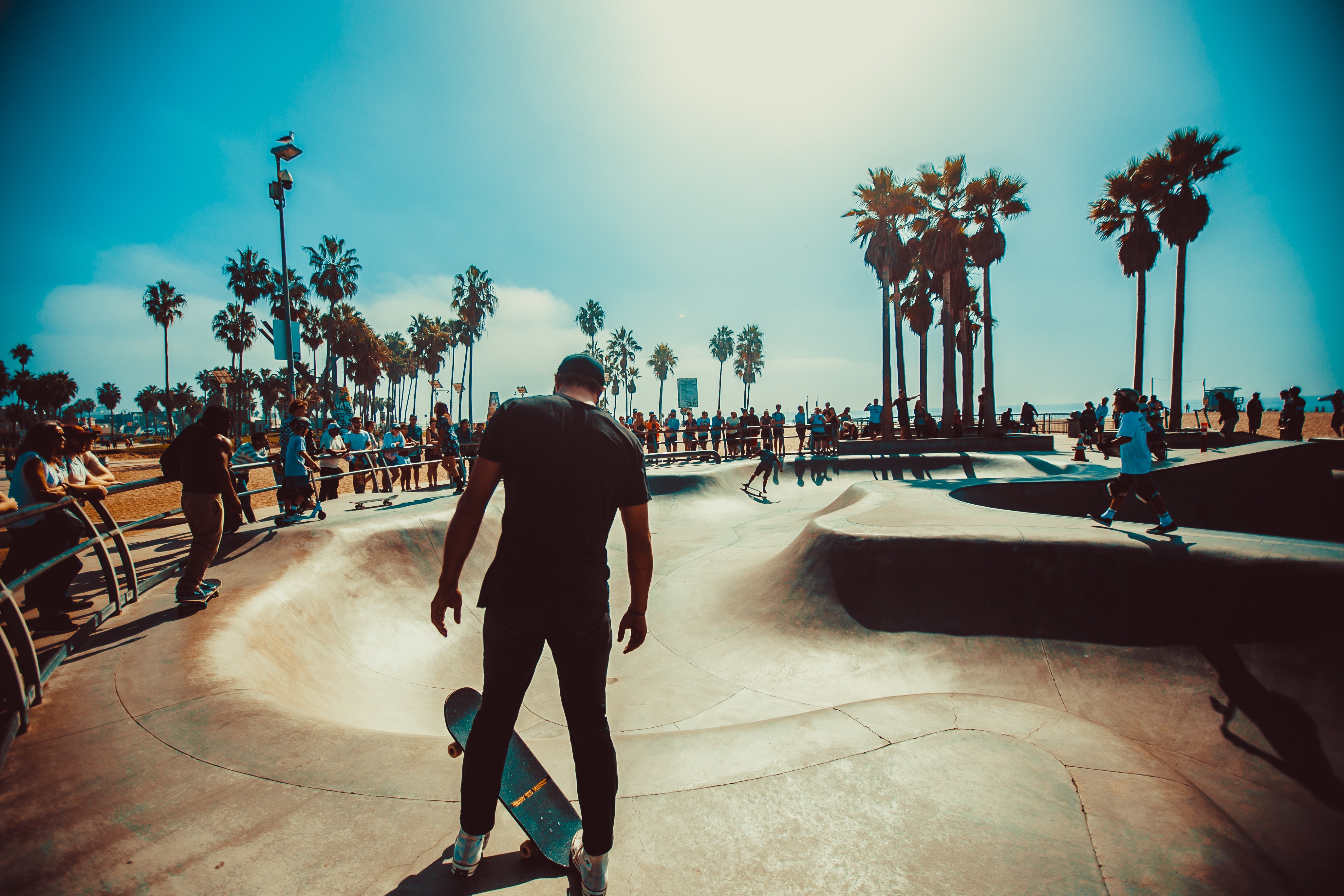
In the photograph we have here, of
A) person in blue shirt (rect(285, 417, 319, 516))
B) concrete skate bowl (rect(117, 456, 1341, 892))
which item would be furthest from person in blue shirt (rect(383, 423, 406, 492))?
concrete skate bowl (rect(117, 456, 1341, 892))

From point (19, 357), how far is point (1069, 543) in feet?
418

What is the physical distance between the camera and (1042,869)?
6.57 ft

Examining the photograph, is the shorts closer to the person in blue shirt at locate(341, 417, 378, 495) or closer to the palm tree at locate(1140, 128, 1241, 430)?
the person in blue shirt at locate(341, 417, 378, 495)

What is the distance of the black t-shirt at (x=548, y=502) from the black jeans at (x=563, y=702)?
0.07m

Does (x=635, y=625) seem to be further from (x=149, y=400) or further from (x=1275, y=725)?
(x=149, y=400)

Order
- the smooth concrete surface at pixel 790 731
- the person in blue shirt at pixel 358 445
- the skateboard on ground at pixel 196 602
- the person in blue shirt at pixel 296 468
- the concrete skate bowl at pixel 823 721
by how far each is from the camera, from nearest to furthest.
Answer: the smooth concrete surface at pixel 790 731 → the concrete skate bowl at pixel 823 721 → the skateboard on ground at pixel 196 602 → the person in blue shirt at pixel 296 468 → the person in blue shirt at pixel 358 445

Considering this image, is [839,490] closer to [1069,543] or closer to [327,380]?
[1069,543]

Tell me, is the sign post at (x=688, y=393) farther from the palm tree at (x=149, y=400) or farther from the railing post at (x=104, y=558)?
the palm tree at (x=149, y=400)

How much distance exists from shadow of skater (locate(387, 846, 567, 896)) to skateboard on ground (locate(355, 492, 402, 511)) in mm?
8711

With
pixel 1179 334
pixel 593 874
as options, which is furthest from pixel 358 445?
pixel 1179 334

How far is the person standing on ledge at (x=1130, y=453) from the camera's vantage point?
6105mm

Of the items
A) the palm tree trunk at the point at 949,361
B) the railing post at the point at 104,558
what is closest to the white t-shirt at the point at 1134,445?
the railing post at the point at 104,558

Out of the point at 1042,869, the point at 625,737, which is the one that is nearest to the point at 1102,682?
the point at 1042,869

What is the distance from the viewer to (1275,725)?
337 centimetres
